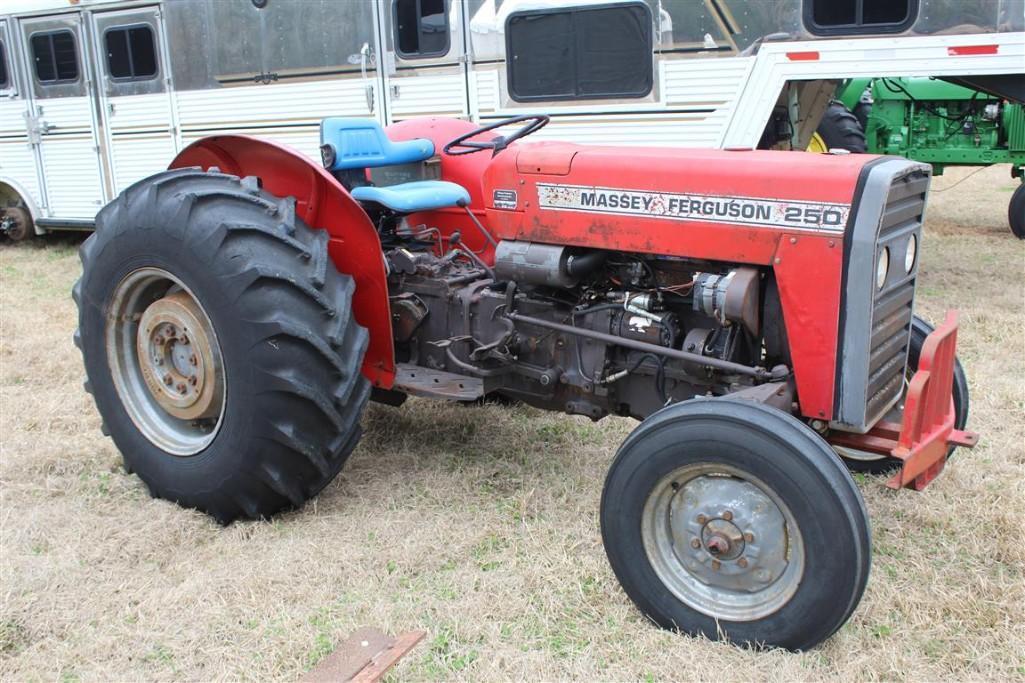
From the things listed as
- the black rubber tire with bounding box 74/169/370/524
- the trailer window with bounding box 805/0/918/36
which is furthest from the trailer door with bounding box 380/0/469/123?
the black rubber tire with bounding box 74/169/370/524

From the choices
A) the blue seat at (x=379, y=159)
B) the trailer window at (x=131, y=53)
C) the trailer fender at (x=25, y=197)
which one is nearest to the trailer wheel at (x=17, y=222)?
the trailer fender at (x=25, y=197)

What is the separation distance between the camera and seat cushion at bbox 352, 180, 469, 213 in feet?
11.4

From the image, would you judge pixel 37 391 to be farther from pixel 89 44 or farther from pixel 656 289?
pixel 89 44

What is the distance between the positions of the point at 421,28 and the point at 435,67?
0.32 m

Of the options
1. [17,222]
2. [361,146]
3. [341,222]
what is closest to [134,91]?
[17,222]

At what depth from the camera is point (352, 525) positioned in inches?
126

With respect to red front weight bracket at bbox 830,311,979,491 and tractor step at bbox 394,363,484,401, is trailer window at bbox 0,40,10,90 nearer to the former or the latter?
tractor step at bbox 394,363,484,401

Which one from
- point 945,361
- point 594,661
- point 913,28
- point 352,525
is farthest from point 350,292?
point 913,28

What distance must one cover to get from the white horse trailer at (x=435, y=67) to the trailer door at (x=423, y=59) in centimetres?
1

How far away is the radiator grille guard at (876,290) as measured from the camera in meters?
2.51

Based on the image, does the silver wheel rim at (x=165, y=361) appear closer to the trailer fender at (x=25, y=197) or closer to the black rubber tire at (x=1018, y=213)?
the trailer fender at (x=25, y=197)

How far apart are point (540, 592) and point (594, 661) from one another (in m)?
0.35

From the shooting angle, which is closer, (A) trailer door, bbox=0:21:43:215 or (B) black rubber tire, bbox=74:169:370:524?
(B) black rubber tire, bbox=74:169:370:524

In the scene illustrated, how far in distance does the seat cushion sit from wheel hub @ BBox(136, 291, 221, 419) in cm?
77
